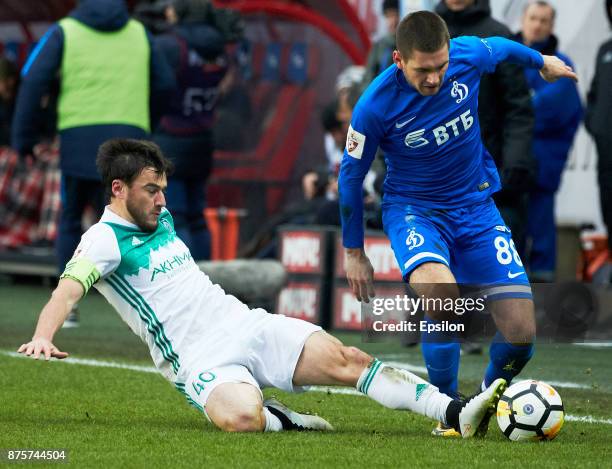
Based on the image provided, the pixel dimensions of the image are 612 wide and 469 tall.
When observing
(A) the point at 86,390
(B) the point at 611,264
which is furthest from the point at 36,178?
(A) the point at 86,390

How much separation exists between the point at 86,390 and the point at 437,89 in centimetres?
244

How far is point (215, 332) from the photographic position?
6250 millimetres

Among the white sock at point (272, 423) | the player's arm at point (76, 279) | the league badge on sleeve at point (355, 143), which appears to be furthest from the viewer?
the league badge on sleeve at point (355, 143)

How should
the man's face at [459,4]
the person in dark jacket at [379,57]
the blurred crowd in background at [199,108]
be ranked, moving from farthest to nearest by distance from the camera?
1. the person in dark jacket at [379,57]
2. the blurred crowd in background at [199,108]
3. the man's face at [459,4]

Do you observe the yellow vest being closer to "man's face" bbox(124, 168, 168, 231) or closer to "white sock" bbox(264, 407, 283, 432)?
"man's face" bbox(124, 168, 168, 231)

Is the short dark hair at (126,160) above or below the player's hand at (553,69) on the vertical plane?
below

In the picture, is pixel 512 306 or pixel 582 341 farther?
pixel 582 341

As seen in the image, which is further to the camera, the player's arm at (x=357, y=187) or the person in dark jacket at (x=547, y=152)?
the person in dark jacket at (x=547, y=152)

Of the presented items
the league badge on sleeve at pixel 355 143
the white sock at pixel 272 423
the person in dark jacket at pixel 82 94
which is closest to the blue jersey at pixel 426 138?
the league badge on sleeve at pixel 355 143

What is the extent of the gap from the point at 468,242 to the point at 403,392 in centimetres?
92

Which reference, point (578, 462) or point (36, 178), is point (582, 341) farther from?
point (36, 178)

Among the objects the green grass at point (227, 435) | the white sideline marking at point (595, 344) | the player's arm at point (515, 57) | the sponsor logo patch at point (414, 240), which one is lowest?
the white sideline marking at point (595, 344)

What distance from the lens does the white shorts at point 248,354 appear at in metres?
6.13

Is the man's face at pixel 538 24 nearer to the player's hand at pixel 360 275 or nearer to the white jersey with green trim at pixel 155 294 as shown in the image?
the player's hand at pixel 360 275
